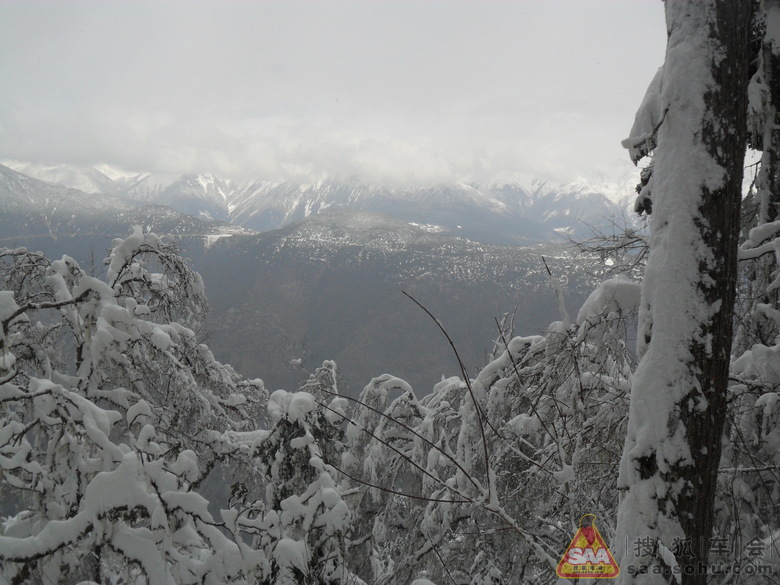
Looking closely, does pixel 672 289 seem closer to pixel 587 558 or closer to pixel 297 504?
pixel 587 558

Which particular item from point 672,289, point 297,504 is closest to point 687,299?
point 672,289

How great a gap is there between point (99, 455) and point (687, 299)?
316 centimetres

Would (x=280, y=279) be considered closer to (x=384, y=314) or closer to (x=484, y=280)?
(x=384, y=314)

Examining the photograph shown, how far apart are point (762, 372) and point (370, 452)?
4.28m

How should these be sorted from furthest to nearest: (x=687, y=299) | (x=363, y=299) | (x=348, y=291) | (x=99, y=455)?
(x=348, y=291) → (x=363, y=299) → (x=99, y=455) → (x=687, y=299)

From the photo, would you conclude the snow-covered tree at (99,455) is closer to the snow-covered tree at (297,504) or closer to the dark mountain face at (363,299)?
the snow-covered tree at (297,504)

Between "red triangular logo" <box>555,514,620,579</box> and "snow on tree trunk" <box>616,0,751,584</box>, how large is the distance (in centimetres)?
13

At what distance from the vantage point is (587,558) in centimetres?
167

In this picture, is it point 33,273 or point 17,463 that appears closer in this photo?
point 17,463

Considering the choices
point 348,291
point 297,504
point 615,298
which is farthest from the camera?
point 348,291

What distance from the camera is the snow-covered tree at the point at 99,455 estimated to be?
218cm

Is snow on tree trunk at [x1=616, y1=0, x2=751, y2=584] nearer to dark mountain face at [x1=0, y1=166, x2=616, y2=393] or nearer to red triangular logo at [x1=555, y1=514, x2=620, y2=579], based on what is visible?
red triangular logo at [x1=555, y1=514, x2=620, y2=579]

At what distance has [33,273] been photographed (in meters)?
5.12

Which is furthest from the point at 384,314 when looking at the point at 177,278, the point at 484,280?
the point at 177,278
